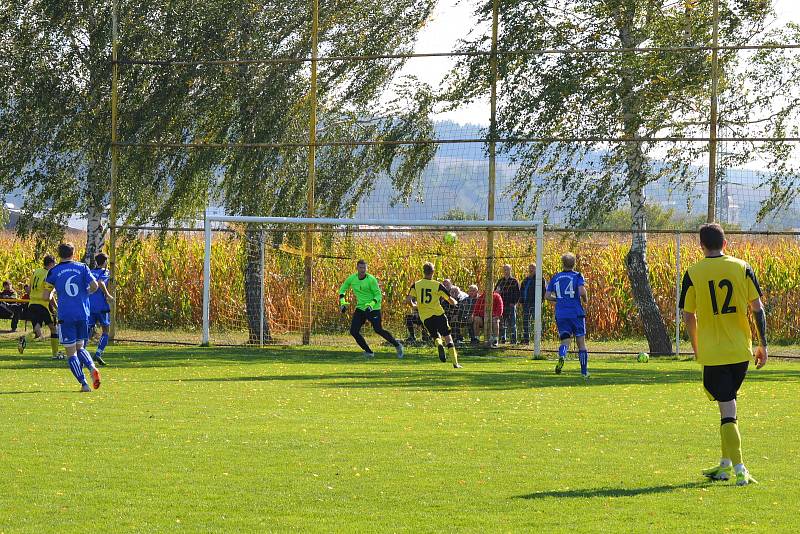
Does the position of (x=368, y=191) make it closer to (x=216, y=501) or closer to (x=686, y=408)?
(x=686, y=408)

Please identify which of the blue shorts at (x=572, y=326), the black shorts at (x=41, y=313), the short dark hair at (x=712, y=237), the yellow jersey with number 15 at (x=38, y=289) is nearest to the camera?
the short dark hair at (x=712, y=237)

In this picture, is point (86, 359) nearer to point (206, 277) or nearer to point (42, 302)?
point (42, 302)

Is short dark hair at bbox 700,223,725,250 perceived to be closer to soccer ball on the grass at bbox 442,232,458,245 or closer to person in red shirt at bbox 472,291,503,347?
person in red shirt at bbox 472,291,503,347

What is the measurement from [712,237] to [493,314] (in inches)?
621

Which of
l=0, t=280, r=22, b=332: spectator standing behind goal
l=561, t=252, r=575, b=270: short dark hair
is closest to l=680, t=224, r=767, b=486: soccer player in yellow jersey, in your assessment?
l=561, t=252, r=575, b=270: short dark hair

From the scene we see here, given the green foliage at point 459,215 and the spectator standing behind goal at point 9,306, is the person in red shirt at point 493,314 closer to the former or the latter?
the green foliage at point 459,215

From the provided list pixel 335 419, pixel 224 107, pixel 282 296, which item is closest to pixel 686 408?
pixel 335 419

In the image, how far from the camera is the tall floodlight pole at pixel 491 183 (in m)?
24.6

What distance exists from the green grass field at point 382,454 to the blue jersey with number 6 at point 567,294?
113cm

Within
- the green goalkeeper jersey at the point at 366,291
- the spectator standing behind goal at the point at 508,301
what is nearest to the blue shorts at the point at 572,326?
the green goalkeeper jersey at the point at 366,291

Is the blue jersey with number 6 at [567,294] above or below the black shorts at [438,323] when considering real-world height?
above

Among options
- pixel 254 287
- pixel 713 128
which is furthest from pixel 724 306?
pixel 254 287

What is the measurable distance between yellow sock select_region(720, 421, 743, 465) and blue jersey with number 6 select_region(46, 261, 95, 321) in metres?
8.83

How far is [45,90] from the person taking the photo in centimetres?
2703
